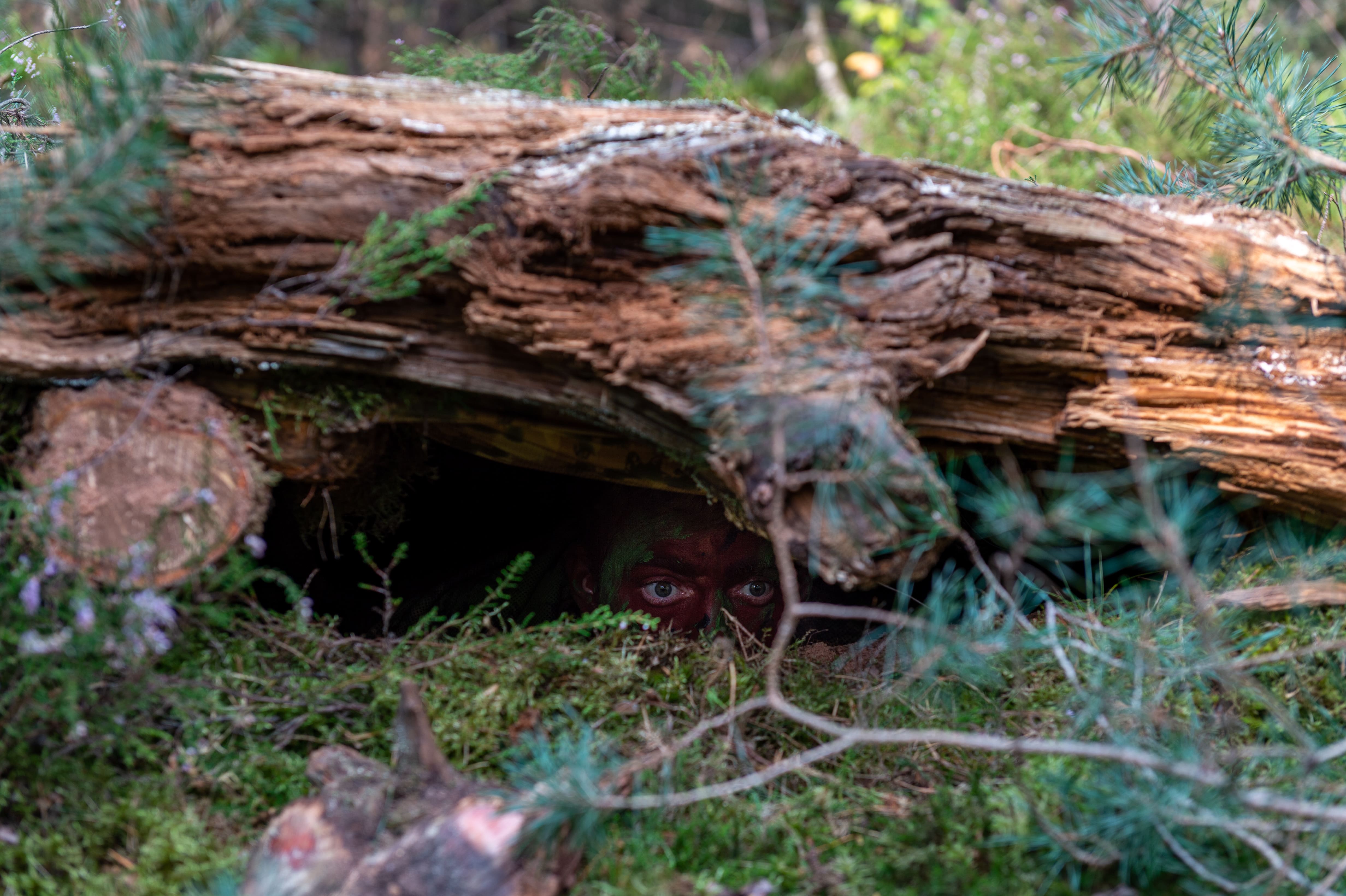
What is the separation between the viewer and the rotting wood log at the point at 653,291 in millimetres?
1872

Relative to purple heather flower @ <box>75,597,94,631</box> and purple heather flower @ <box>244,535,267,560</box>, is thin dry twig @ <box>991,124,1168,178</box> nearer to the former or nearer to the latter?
purple heather flower @ <box>244,535,267,560</box>

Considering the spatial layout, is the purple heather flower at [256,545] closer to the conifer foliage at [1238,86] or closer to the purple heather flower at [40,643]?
the purple heather flower at [40,643]

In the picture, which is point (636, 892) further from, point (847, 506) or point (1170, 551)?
point (1170, 551)

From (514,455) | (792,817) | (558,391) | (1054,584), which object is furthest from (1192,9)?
(792,817)

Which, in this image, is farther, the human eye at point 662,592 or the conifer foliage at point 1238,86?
the human eye at point 662,592

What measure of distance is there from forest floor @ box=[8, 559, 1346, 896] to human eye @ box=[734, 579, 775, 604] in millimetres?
780

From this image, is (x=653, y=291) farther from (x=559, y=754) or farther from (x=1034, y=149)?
(x=1034, y=149)

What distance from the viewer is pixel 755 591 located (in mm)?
3279

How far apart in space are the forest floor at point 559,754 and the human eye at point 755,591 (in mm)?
780

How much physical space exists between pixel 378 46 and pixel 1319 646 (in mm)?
8780

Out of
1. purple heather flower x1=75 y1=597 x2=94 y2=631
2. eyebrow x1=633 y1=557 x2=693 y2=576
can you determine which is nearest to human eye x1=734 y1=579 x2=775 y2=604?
eyebrow x1=633 y1=557 x2=693 y2=576

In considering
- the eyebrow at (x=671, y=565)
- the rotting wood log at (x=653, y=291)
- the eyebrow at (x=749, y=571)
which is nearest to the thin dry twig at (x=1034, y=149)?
the rotting wood log at (x=653, y=291)

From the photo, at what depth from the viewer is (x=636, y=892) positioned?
1637mm

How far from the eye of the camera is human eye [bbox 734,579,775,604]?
3.27 metres
